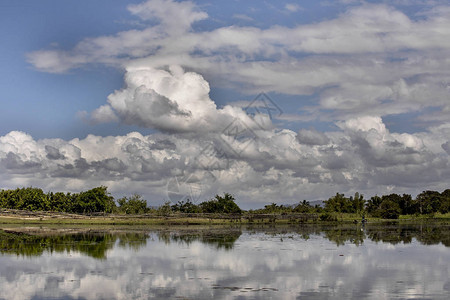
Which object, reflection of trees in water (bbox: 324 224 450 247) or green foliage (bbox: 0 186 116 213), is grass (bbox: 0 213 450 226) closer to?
green foliage (bbox: 0 186 116 213)

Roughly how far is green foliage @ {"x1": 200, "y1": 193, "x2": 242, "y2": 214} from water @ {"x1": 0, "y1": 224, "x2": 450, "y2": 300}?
7645cm

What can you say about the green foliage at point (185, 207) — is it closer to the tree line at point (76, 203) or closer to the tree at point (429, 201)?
the tree line at point (76, 203)

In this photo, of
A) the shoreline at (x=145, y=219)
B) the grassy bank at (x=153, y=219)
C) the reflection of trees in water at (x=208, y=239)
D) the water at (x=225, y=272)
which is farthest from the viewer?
the grassy bank at (x=153, y=219)

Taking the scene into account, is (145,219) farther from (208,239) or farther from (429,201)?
(429,201)

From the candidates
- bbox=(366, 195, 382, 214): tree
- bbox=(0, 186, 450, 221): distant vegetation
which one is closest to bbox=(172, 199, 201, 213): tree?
bbox=(0, 186, 450, 221): distant vegetation

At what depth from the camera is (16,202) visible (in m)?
116

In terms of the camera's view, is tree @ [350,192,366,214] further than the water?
Yes

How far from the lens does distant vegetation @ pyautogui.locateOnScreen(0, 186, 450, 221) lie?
117 meters

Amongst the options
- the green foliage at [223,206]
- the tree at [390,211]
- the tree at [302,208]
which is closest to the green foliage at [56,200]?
the green foliage at [223,206]

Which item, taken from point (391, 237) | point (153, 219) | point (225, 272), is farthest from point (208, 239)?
point (153, 219)

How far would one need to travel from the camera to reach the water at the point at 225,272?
78.4 ft

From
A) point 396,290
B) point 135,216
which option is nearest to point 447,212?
point 135,216

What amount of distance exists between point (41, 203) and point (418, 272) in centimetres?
10043

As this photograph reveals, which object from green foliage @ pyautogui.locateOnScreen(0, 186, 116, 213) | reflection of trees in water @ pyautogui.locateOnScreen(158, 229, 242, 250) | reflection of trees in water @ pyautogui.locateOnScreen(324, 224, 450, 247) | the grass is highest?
green foliage @ pyautogui.locateOnScreen(0, 186, 116, 213)
